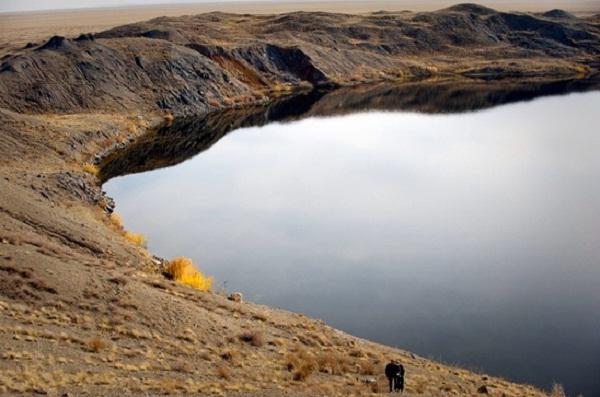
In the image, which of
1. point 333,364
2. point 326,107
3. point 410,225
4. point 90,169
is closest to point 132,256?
point 333,364

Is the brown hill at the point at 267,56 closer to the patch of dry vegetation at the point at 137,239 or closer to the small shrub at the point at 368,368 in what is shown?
the patch of dry vegetation at the point at 137,239

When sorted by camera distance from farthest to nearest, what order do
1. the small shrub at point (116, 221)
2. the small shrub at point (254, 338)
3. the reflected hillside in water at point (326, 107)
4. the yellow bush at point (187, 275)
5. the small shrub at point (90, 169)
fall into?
the reflected hillside in water at point (326, 107)
the small shrub at point (90, 169)
the small shrub at point (116, 221)
the yellow bush at point (187, 275)
the small shrub at point (254, 338)

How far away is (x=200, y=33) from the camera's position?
106625mm

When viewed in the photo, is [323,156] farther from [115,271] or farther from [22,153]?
[115,271]

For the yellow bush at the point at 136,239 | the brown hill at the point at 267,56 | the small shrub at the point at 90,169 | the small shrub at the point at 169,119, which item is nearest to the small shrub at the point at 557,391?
the yellow bush at the point at 136,239

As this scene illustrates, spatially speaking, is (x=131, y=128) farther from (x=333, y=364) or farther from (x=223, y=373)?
(x=223, y=373)

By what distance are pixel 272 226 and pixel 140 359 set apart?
19692mm

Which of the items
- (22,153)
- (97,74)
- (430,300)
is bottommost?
(430,300)

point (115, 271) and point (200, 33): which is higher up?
point (200, 33)

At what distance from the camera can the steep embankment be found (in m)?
17.1

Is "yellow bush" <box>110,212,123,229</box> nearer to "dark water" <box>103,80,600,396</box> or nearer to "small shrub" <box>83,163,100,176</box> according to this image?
"dark water" <box>103,80,600,396</box>

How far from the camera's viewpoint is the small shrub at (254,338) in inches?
808

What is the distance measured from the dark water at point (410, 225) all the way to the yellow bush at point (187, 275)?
2.76 m

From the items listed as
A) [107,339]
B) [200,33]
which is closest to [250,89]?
[200,33]
